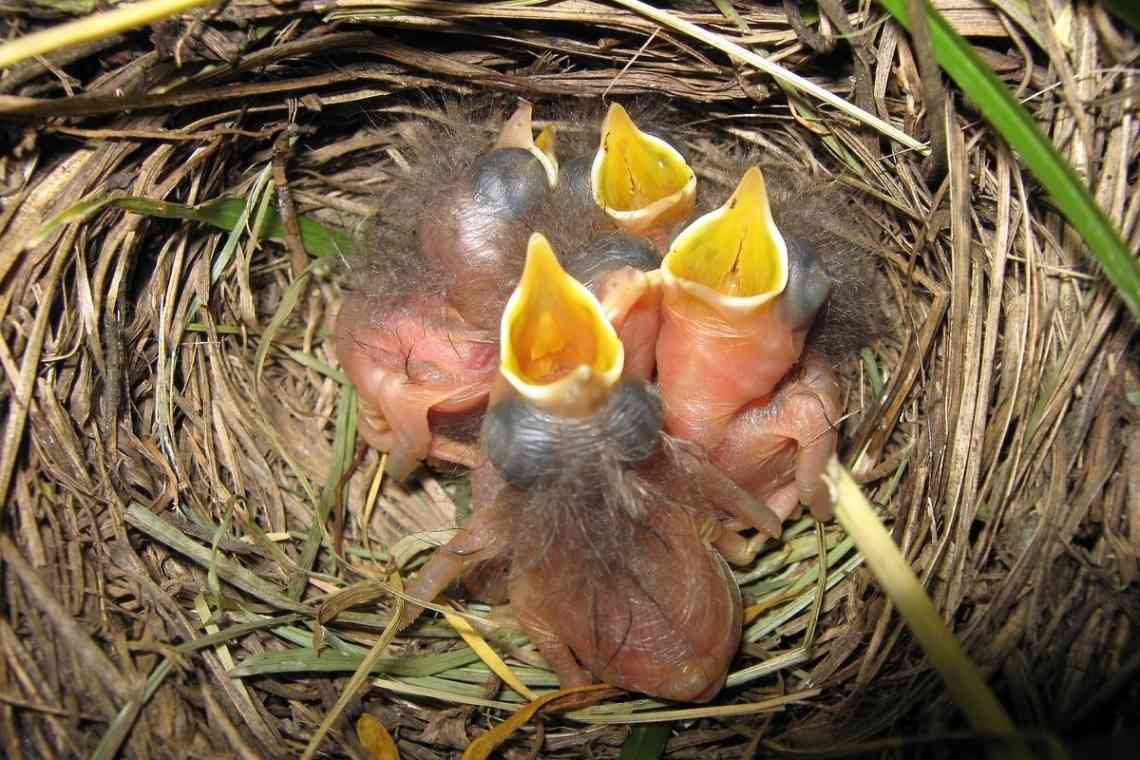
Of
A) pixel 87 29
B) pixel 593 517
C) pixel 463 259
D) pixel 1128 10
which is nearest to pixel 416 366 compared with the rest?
pixel 463 259

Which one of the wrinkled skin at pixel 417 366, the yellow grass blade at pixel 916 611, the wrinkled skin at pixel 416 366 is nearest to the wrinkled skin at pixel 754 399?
the wrinkled skin at pixel 417 366

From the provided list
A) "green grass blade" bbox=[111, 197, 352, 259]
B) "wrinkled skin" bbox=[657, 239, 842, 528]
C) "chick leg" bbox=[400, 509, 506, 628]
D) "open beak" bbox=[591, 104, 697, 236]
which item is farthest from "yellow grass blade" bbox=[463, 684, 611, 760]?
"green grass blade" bbox=[111, 197, 352, 259]

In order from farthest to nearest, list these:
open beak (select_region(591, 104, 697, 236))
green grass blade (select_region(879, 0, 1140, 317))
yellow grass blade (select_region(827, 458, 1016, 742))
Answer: open beak (select_region(591, 104, 697, 236)) < green grass blade (select_region(879, 0, 1140, 317)) < yellow grass blade (select_region(827, 458, 1016, 742))

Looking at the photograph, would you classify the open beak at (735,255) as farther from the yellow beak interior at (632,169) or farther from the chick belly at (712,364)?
the yellow beak interior at (632,169)

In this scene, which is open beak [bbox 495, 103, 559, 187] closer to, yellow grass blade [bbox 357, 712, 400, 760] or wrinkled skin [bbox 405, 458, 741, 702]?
wrinkled skin [bbox 405, 458, 741, 702]

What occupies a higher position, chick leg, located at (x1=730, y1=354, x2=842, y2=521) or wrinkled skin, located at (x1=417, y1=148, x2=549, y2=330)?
wrinkled skin, located at (x1=417, y1=148, x2=549, y2=330)
